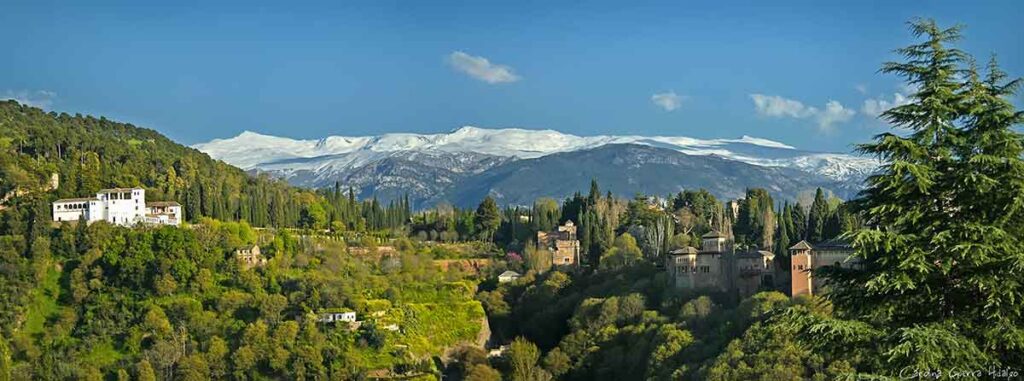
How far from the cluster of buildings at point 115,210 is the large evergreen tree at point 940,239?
5513 centimetres

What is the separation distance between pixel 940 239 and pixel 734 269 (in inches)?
1527

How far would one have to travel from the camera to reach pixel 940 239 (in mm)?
8906

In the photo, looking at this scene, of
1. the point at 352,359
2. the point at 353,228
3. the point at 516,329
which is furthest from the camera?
the point at 353,228

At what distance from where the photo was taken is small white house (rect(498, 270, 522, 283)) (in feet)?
205

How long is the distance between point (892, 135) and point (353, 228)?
209 ft

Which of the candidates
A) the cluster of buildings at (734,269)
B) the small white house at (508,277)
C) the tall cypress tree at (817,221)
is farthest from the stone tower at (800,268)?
the small white house at (508,277)

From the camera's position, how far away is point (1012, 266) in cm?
870

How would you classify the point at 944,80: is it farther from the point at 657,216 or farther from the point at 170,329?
the point at 657,216

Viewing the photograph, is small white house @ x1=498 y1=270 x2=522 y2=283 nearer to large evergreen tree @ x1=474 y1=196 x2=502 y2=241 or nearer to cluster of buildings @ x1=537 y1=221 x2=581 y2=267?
cluster of buildings @ x1=537 y1=221 x2=581 y2=267

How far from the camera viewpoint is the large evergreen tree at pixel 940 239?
8.80 m

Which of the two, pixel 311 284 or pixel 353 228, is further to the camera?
pixel 353 228

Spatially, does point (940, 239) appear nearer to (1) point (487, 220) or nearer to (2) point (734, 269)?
(2) point (734, 269)

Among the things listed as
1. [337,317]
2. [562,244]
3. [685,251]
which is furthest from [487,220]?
[685,251]

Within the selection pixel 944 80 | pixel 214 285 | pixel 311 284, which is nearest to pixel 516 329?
pixel 311 284
